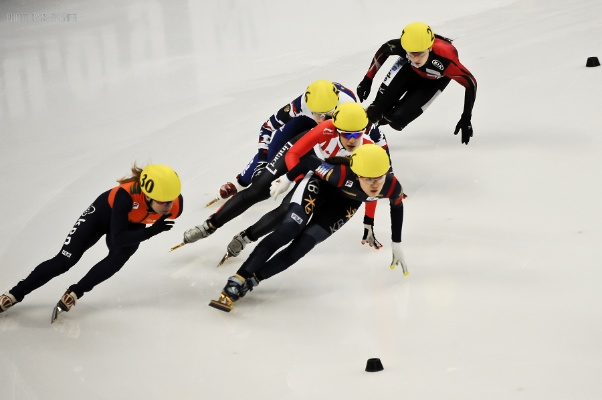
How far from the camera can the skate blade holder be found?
16.7ft

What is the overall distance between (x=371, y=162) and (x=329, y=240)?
3.86ft

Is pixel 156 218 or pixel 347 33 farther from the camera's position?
pixel 347 33

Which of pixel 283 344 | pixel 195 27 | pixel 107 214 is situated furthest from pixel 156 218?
pixel 195 27

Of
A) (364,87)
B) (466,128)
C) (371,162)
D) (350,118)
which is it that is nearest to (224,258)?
(350,118)

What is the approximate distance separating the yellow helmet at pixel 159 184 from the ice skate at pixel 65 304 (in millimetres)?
718

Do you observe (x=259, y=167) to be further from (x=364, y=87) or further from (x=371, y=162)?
(x=371, y=162)

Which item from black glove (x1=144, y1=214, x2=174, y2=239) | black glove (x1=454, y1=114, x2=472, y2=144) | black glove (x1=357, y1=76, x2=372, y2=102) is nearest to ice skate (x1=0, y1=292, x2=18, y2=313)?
black glove (x1=144, y1=214, x2=174, y2=239)

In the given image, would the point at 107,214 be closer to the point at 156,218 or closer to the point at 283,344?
the point at 156,218

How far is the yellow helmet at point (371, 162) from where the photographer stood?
16.2ft

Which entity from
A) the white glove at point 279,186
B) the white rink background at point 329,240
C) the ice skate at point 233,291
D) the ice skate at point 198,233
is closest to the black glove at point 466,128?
the white rink background at point 329,240

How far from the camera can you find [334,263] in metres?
5.66

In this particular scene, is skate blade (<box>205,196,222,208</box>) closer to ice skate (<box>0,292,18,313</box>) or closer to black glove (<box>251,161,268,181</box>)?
black glove (<box>251,161,268,181</box>)

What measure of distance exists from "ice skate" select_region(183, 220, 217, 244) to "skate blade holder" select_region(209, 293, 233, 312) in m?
0.75

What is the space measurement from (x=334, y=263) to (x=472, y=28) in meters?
5.34
